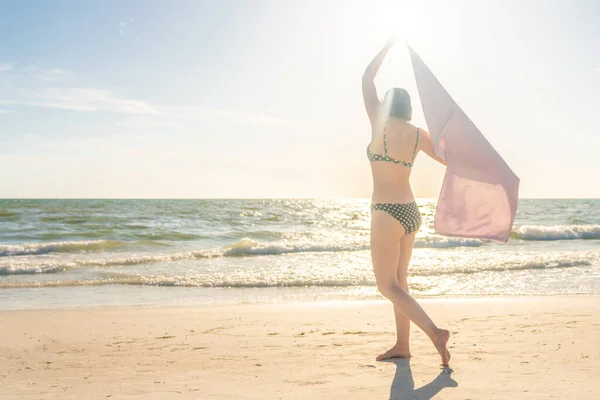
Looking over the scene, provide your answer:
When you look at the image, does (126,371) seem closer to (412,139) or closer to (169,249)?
(412,139)

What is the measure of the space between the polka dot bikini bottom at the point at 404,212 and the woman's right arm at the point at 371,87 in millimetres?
620

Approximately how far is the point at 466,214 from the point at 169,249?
16.3 m

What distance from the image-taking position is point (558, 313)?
6832mm

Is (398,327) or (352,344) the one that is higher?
(398,327)

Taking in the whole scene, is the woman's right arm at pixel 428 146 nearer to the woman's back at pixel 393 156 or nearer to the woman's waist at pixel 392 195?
the woman's back at pixel 393 156

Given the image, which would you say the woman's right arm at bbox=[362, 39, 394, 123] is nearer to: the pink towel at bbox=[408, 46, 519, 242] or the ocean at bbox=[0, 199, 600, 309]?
the pink towel at bbox=[408, 46, 519, 242]

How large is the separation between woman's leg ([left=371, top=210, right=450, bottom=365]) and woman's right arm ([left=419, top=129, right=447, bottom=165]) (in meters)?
0.58

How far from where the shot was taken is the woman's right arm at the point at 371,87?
4.07 meters

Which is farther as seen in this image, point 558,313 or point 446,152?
point 558,313

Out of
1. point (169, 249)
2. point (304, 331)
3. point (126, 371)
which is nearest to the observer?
point (126, 371)

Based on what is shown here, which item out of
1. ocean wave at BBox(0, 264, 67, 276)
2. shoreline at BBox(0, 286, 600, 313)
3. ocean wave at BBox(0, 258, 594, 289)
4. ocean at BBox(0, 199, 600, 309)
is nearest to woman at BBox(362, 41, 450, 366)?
shoreline at BBox(0, 286, 600, 313)

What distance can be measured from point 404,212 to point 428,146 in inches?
21.0

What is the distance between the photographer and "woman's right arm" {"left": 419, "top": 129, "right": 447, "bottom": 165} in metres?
4.14

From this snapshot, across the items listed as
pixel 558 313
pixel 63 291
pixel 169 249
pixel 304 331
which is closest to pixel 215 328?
pixel 304 331
